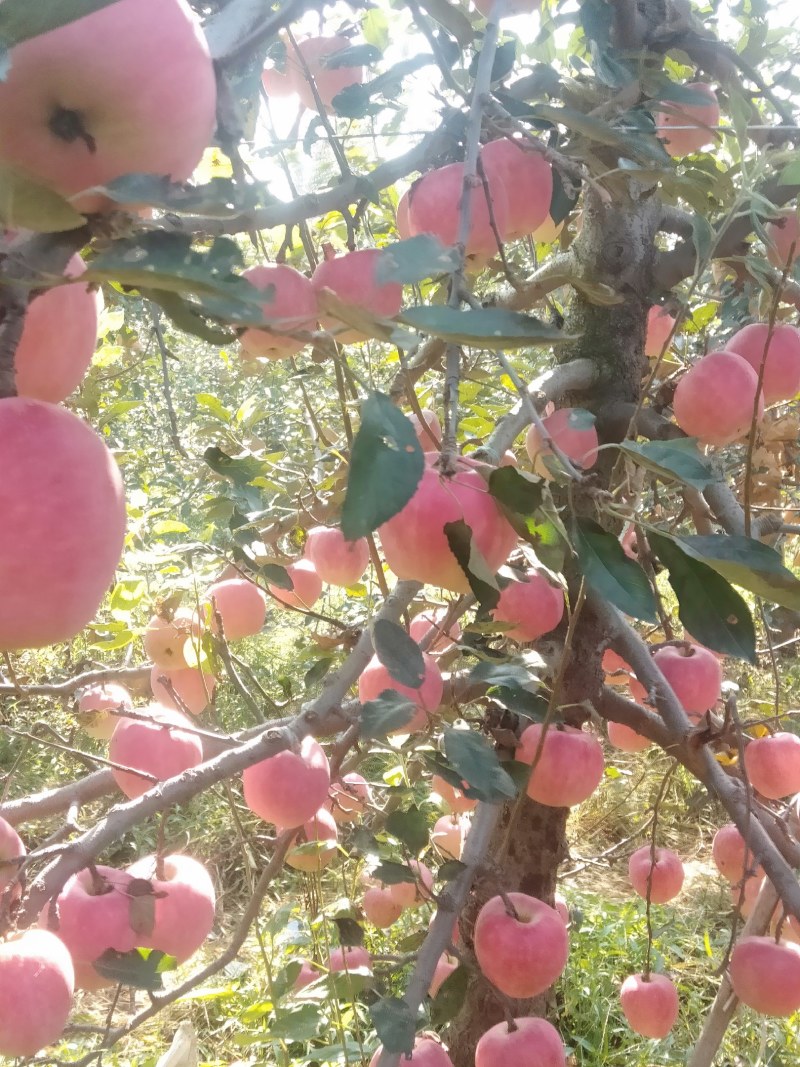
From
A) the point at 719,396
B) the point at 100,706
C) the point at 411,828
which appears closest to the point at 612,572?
→ the point at 411,828

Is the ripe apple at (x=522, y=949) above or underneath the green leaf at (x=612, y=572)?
underneath

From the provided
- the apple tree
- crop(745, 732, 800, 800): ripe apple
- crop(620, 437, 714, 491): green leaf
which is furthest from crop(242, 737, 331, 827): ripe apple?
crop(745, 732, 800, 800): ripe apple

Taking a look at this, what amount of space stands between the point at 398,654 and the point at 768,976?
0.73 metres

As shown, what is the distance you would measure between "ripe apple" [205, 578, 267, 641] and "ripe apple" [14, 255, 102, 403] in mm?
871

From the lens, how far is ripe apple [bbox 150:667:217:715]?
46.2 inches

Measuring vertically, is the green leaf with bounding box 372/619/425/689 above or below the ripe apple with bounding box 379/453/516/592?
below

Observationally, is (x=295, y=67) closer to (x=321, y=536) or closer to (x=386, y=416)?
(x=321, y=536)

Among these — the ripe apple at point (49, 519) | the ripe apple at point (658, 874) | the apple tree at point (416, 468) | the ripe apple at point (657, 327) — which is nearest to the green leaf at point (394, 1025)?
the apple tree at point (416, 468)

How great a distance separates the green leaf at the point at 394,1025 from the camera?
2.24ft

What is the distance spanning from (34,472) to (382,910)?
1.17 metres

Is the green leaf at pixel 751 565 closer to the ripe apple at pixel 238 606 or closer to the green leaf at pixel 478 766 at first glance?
the green leaf at pixel 478 766

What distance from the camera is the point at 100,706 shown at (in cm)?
128

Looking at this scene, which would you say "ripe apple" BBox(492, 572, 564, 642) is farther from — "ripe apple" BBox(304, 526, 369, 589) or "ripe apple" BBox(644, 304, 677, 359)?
"ripe apple" BBox(644, 304, 677, 359)

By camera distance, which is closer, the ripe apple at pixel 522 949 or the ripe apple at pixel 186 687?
the ripe apple at pixel 522 949
